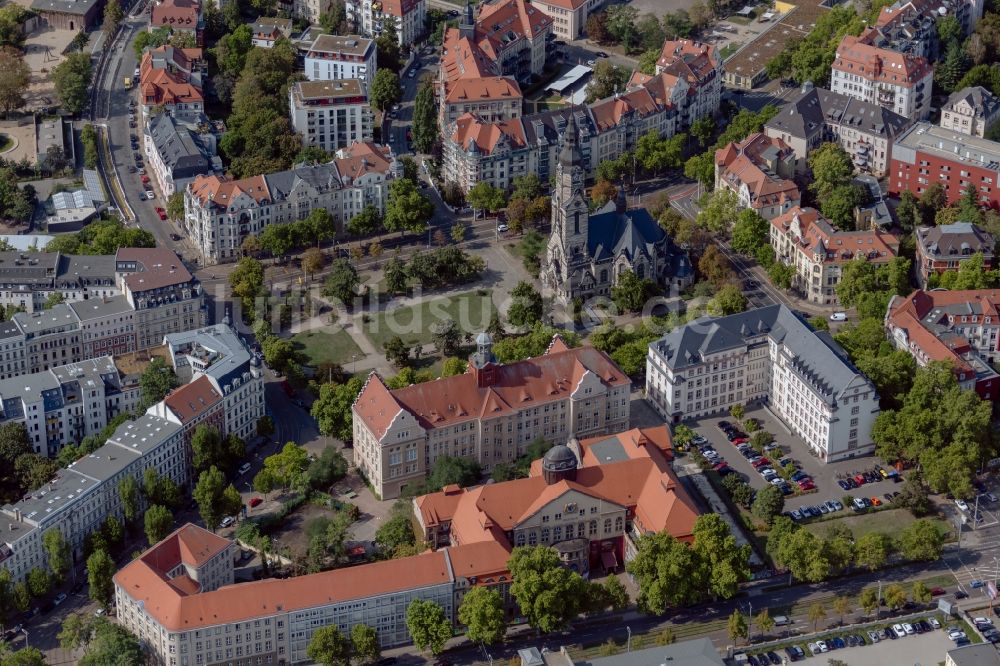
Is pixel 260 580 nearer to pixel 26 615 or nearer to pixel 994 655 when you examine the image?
pixel 26 615

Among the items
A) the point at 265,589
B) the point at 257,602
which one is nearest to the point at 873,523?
the point at 265,589

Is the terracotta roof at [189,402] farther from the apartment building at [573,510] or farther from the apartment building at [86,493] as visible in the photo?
the apartment building at [573,510]

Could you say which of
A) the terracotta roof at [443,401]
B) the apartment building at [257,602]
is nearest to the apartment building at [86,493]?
the apartment building at [257,602]

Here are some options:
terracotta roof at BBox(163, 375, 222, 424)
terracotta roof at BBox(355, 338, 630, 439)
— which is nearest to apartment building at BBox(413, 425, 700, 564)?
terracotta roof at BBox(355, 338, 630, 439)

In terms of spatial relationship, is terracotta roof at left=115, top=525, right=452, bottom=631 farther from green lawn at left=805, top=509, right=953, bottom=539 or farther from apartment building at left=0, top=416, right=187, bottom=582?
green lawn at left=805, top=509, right=953, bottom=539

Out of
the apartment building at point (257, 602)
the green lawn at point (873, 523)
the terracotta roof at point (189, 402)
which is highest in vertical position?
the terracotta roof at point (189, 402)
